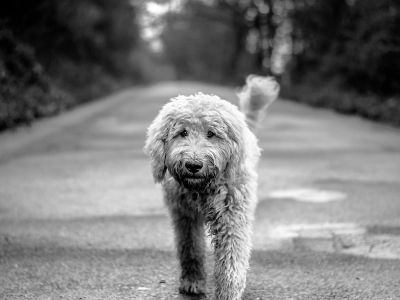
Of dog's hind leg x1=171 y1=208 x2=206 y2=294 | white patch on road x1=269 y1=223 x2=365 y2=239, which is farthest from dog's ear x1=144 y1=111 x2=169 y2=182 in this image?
white patch on road x1=269 y1=223 x2=365 y2=239

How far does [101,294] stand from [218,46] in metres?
68.4

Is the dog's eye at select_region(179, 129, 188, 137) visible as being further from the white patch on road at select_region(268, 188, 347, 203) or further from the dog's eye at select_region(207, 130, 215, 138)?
the white patch on road at select_region(268, 188, 347, 203)

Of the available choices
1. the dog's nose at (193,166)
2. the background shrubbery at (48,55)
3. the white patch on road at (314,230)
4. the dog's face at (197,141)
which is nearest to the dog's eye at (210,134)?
the dog's face at (197,141)

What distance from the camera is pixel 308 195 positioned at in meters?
7.12

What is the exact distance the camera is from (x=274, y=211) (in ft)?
20.9

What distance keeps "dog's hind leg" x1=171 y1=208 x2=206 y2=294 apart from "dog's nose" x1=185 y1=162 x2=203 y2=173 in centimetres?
69

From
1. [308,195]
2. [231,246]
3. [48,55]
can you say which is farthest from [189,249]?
[48,55]

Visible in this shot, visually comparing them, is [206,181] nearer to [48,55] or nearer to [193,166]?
[193,166]

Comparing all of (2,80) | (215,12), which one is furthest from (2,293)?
(215,12)

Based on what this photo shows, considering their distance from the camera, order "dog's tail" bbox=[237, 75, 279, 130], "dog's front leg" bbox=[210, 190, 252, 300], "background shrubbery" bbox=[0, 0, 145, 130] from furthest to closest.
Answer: "background shrubbery" bbox=[0, 0, 145, 130]
"dog's tail" bbox=[237, 75, 279, 130]
"dog's front leg" bbox=[210, 190, 252, 300]

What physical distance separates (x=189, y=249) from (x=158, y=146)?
838 millimetres

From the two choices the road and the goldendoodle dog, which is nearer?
the goldendoodle dog

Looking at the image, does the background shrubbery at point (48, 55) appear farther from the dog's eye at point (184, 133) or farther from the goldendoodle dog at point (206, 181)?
the dog's eye at point (184, 133)

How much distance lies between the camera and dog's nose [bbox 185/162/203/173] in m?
3.42
